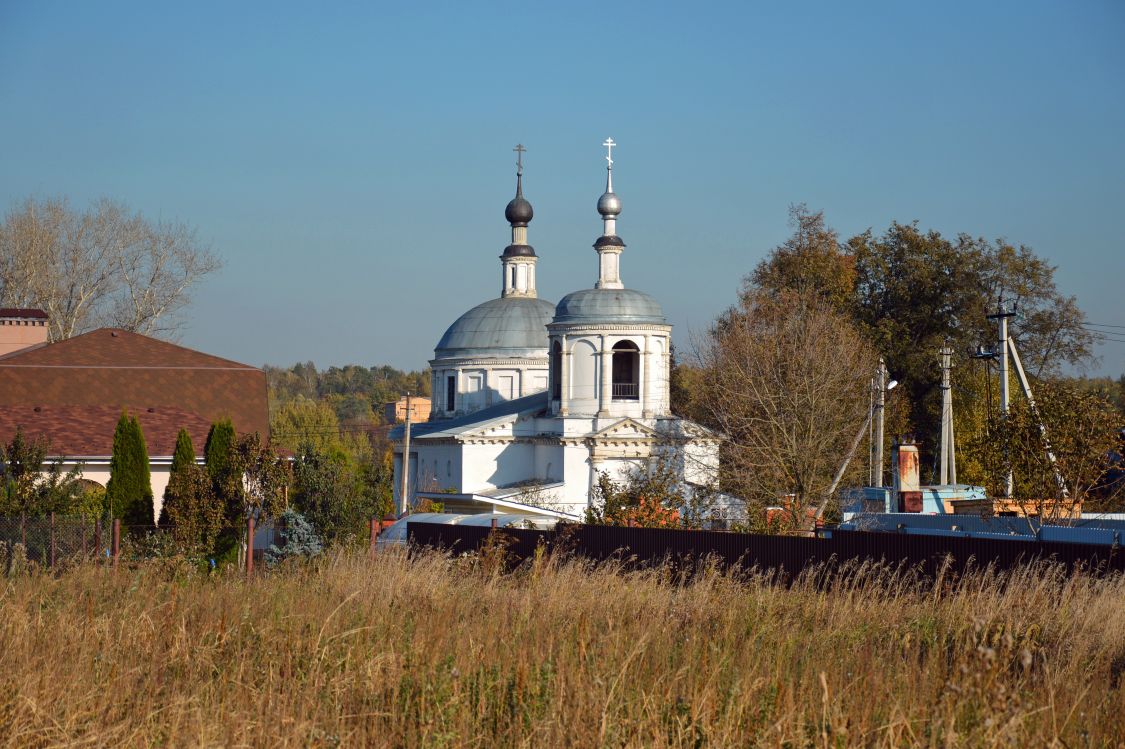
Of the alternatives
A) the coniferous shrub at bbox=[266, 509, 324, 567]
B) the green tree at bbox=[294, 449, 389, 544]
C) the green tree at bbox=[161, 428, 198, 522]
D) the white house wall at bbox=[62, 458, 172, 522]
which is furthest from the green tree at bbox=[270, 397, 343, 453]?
the coniferous shrub at bbox=[266, 509, 324, 567]

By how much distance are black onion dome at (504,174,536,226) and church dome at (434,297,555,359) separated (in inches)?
236

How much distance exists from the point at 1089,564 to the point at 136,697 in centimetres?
1014

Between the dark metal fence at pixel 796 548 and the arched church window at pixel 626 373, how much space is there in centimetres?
3162

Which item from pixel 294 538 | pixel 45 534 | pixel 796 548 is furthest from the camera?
pixel 294 538

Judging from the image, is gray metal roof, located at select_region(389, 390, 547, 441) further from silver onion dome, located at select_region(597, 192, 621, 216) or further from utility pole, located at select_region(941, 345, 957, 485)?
utility pole, located at select_region(941, 345, 957, 485)

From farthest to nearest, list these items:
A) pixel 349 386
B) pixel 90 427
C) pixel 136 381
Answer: pixel 349 386
pixel 136 381
pixel 90 427

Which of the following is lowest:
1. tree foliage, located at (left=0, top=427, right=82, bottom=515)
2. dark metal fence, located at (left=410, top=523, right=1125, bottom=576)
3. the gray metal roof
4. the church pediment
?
dark metal fence, located at (left=410, top=523, right=1125, bottom=576)

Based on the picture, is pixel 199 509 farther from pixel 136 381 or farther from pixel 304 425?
pixel 304 425

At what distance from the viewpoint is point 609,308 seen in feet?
175

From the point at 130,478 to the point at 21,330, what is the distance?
19790 millimetres

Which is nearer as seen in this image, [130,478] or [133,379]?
[130,478]

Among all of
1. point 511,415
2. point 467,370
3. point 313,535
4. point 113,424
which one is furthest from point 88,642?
point 467,370

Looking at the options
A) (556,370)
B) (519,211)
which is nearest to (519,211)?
(519,211)

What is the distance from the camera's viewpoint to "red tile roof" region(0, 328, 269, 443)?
130ft
